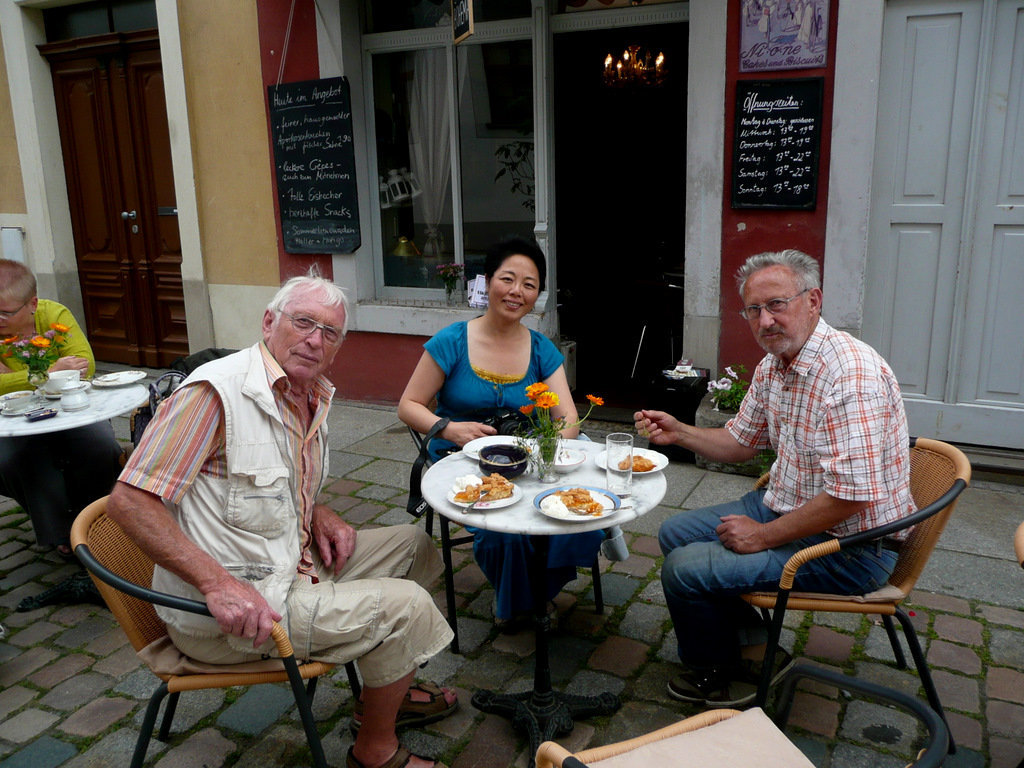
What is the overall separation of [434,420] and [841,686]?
192cm

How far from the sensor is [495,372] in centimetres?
341

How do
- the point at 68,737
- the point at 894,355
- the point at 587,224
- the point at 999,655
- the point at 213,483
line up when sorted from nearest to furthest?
the point at 213,483 < the point at 68,737 < the point at 999,655 < the point at 894,355 < the point at 587,224

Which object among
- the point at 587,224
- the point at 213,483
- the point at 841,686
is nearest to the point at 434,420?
the point at 213,483

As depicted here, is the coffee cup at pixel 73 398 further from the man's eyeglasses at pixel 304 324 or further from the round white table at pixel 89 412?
the man's eyeglasses at pixel 304 324

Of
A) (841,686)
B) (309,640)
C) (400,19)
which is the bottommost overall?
(309,640)

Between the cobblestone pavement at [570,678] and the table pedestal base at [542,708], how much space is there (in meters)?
0.04

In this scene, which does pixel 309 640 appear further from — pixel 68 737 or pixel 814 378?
pixel 814 378

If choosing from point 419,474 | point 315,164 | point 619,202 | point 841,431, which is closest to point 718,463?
point 419,474

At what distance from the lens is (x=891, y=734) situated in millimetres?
2676

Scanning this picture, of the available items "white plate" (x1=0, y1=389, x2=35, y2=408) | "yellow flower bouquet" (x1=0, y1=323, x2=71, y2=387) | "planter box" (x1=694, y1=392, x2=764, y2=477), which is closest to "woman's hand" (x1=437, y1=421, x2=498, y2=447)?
"yellow flower bouquet" (x1=0, y1=323, x2=71, y2=387)

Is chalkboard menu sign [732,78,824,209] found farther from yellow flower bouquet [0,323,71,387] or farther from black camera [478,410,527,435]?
yellow flower bouquet [0,323,71,387]

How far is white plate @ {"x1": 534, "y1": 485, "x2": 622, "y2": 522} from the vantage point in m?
2.41

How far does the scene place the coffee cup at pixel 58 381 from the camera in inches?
144

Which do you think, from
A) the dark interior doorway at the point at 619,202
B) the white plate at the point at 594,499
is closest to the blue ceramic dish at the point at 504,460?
the white plate at the point at 594,499
